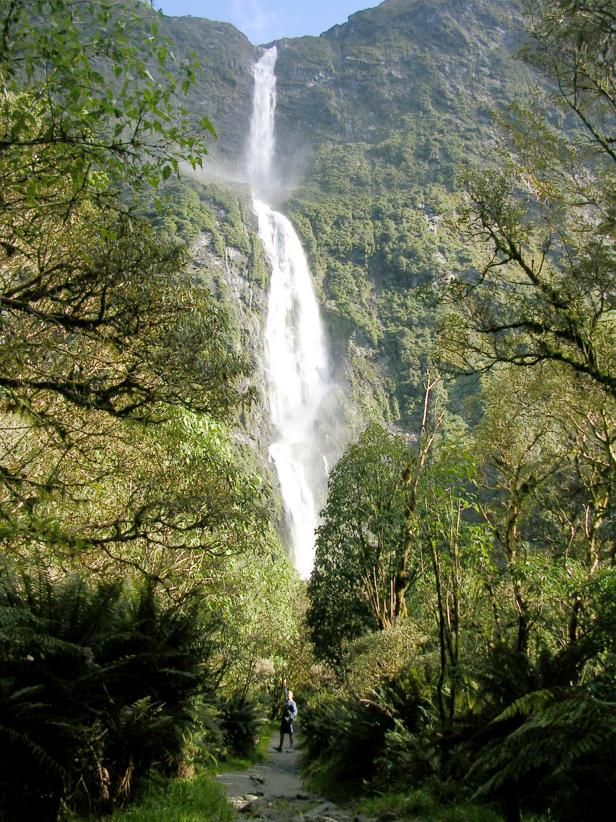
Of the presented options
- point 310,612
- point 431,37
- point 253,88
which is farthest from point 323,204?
point 310,612

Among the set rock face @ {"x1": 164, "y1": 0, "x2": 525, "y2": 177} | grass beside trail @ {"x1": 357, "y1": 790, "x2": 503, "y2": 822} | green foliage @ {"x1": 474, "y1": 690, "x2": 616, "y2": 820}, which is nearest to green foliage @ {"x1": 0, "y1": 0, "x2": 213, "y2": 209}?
green foliage @ {"x1": 474, "y1": 690, "x2": 616, "y2": 820}

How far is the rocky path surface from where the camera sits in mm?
7149

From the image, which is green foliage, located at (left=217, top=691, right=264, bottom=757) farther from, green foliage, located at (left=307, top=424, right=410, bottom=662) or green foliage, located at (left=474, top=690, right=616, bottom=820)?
green foliage, located at (left=474, top=690, right=616, bottom=820)

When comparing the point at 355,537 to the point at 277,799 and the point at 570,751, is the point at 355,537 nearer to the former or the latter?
the point at 277,799

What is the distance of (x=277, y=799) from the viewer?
9047 millimetres

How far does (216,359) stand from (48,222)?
275 cm

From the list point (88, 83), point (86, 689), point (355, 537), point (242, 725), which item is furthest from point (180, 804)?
point (355, 537)

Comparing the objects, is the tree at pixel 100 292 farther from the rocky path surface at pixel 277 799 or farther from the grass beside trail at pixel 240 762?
the grass beside trail at pixel 240 762

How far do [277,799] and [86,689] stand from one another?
19.5 ft

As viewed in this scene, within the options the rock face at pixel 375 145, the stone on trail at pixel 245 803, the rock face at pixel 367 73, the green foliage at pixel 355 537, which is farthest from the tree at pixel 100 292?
the rock face at pixel 367 73

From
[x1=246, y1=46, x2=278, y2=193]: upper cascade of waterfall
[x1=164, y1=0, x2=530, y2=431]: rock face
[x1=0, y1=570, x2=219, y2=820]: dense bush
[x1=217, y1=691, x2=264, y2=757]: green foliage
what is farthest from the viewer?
[x1=246, y1=46, x2=278, y2=193]: upper cascade of waterfall

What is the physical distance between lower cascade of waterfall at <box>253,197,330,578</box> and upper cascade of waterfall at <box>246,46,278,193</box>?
154 feet

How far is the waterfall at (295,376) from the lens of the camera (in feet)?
206

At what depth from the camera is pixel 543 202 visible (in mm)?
9523
